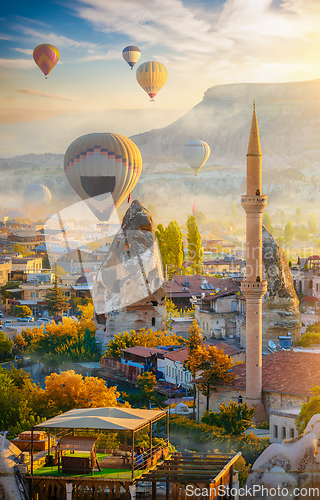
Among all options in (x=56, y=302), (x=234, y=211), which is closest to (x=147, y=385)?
(x=56, y=302)

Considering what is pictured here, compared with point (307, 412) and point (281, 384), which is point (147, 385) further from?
point (307, 412)

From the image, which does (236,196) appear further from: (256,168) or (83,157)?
(256,168)

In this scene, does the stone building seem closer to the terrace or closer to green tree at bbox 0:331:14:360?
the terrace

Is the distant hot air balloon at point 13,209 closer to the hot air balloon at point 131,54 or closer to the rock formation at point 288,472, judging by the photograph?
the hot air balloon at point 131,54

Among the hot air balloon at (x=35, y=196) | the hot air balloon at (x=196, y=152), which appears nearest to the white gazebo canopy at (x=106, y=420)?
the hot air balloon at (x=196, y=152)

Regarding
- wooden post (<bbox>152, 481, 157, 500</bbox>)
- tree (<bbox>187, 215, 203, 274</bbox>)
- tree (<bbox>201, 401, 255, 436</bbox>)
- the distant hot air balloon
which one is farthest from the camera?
the distant hot air balloon

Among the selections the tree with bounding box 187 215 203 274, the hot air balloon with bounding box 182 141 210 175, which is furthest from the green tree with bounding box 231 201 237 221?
the tree with bounding box 187 215 203 274
